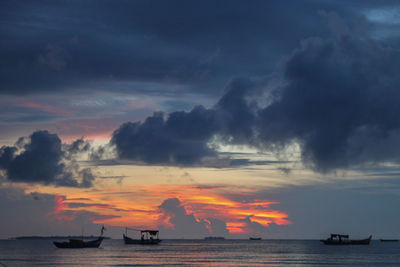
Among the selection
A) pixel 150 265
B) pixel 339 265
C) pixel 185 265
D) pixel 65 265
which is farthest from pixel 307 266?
pixel 65 265

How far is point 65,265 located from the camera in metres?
131

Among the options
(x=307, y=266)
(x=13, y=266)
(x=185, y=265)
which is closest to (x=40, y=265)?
(x=13, y=266)

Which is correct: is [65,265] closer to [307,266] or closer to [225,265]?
[225,265]

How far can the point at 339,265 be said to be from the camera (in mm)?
135250

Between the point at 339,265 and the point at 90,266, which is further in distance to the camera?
the point at 339,265

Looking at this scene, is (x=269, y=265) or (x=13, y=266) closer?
(x=13, y=266)

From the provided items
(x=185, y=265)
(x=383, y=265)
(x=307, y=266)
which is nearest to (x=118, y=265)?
(x=185, y=265)

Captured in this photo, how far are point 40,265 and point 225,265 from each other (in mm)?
49378

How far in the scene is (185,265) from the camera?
133 metres

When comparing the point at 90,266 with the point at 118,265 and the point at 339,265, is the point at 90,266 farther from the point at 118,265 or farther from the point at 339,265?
the point at 339,265

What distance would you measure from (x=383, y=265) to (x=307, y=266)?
23.7m

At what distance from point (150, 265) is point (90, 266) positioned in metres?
15.5

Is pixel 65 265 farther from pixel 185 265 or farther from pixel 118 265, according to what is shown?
pixel 185 265

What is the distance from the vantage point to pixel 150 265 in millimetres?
131500
